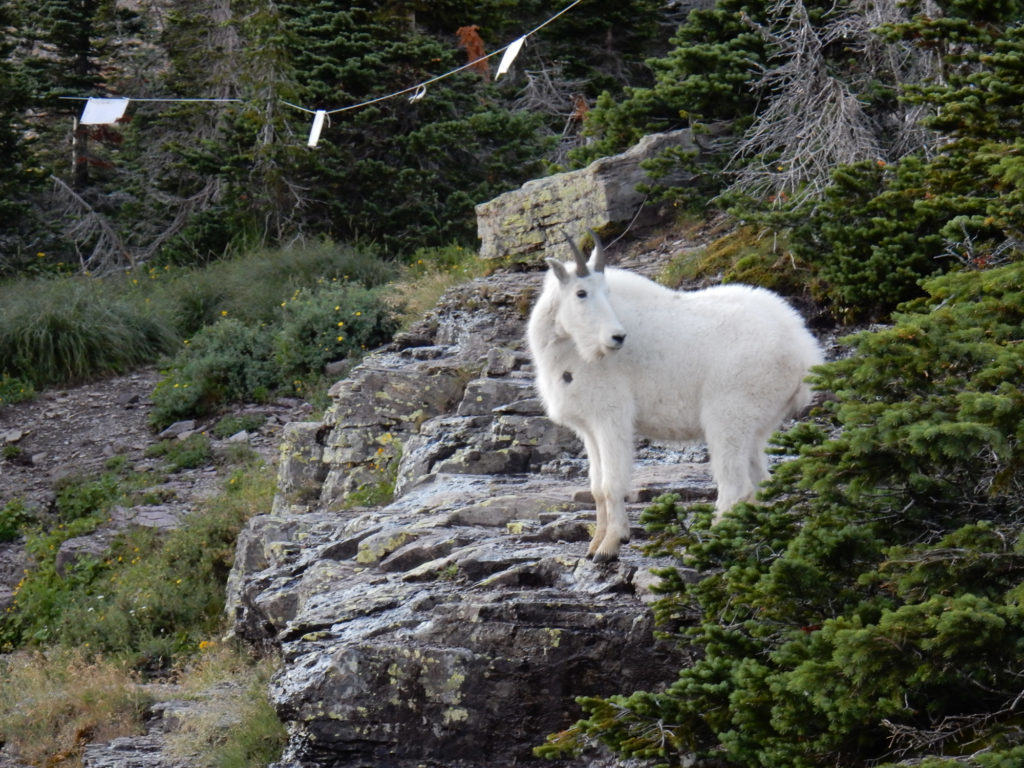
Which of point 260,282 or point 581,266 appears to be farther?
point 260,282

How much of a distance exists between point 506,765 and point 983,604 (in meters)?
3.15

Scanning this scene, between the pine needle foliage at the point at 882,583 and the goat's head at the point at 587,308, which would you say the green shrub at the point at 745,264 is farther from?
the pine needle foliage at the point at 882,583

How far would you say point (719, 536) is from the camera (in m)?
5.55

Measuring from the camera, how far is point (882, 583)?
4.93 metres

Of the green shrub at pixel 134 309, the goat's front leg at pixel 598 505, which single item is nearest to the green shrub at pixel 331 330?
the green shrub at pixel 134 309

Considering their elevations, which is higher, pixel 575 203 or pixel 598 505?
pixel 575 203

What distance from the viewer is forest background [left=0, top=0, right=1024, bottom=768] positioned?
4.68 metres

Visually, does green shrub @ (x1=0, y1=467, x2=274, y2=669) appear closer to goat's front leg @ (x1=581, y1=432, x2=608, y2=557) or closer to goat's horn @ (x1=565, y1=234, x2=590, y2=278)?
goat's front leg @ (x1=581, y1=432, x2=608, y2=557)

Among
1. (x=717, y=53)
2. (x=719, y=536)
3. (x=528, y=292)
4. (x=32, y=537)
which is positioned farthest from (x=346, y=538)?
(x=32, y=537)

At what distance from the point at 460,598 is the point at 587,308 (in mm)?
1857

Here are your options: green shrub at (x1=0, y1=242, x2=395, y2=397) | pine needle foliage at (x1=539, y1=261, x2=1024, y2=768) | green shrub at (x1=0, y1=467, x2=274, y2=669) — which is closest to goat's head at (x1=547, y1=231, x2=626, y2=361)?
pine needle foliage at (x1=539, y1=261, x2=1024, y2=768)

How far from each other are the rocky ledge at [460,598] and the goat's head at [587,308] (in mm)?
1252

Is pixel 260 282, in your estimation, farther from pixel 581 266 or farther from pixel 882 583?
pixel 882 583

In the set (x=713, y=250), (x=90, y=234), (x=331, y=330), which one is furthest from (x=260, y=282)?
(x=713, y=250)
